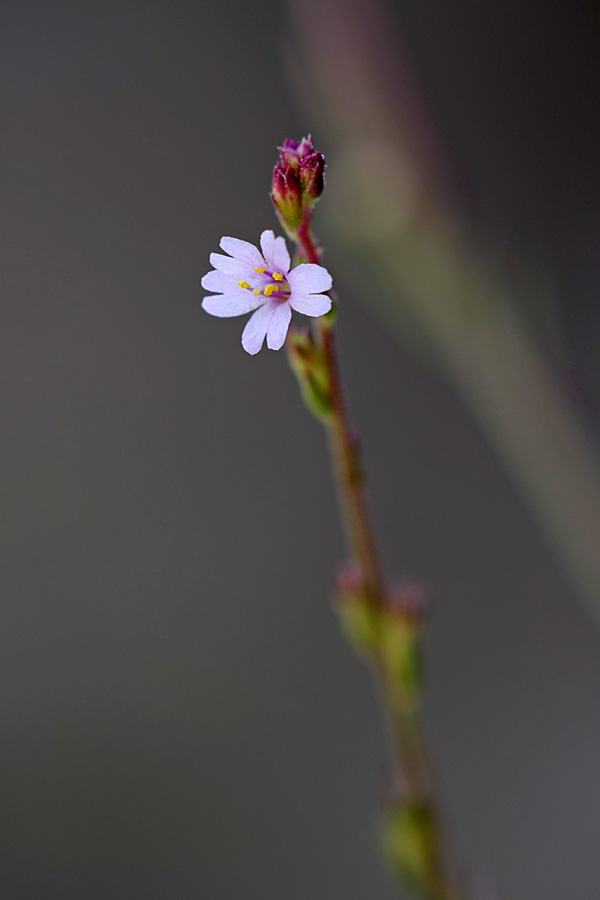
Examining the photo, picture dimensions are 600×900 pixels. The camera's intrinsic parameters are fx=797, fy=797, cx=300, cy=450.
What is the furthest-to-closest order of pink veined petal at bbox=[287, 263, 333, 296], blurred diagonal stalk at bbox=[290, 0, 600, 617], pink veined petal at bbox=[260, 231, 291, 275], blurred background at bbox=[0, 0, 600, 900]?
1. blurred background at bbox=[0, 0, 600, 900]
2. blurred diagonal stalk at bbox=[290, 0, 600, 617]
3. pink veined petal at bbox=[260, 231, 291, 275]
4. pink veined petal at bbox=[287, 263, 333, 296]

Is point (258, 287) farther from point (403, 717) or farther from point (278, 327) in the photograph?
point (403, 717)

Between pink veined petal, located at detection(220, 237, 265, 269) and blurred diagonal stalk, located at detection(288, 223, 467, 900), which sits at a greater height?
pink veined petal, located at detection(220, 237, 265, 269)

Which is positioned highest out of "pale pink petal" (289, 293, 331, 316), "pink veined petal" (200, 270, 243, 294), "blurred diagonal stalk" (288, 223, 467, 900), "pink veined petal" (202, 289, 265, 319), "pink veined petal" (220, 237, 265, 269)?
"pink veined petal" (220, 237, 265, 269)

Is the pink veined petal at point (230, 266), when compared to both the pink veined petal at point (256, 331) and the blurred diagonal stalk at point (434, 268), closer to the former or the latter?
the pink veined petal at point (256, 331)

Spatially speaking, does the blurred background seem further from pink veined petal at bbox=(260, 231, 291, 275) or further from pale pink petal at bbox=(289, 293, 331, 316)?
pale pink petal at bbox=(289, 293, 331, 316)

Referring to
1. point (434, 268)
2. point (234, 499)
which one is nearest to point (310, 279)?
point (434, 268)

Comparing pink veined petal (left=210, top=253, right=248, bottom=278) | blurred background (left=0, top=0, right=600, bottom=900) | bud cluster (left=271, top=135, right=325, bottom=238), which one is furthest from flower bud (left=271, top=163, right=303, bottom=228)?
blurred background (left=0, top=0, right=600, bottom=900)

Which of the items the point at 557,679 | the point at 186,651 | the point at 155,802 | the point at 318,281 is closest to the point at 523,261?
the point at 318,281
